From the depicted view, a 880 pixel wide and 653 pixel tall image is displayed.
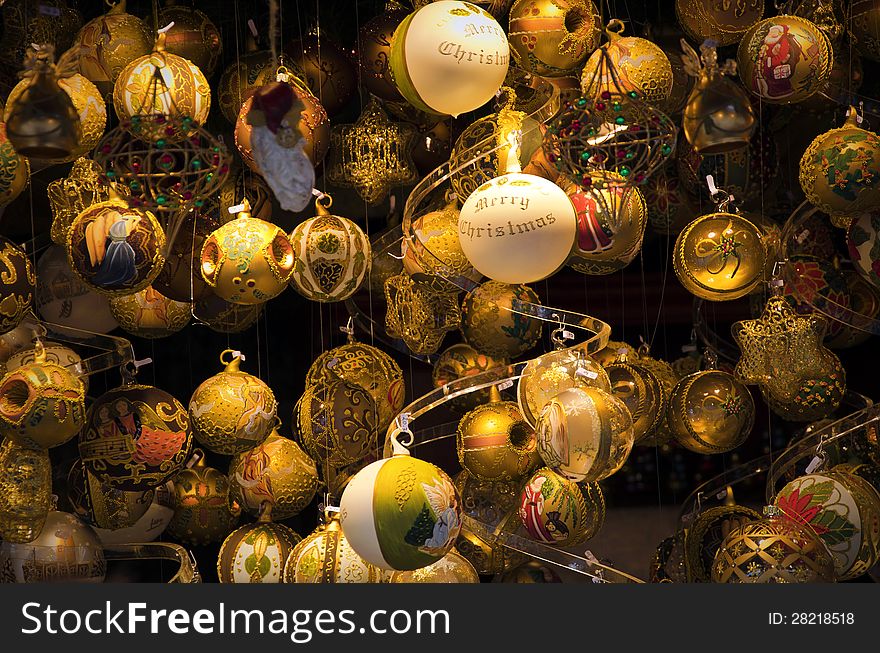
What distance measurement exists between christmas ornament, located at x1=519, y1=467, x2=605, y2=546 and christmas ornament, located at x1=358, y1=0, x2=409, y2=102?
1.15 metres

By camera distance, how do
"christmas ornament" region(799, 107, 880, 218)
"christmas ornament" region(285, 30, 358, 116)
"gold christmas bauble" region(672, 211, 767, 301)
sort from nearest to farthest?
"christmas ornament" region(799, 107, 880, 218), "gold christmas bauble" region(672, 211, 767, 301), "christmas ornament" region(285, 30, 358, 116)

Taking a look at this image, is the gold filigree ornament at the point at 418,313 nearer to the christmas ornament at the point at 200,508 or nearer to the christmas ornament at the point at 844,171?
the christmas ornament at the point at 200,508

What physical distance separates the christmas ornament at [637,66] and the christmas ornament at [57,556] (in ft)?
6.29

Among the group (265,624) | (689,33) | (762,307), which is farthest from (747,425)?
(265,624)

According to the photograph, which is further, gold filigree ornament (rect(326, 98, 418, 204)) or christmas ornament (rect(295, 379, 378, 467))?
gold filigree ornament (rect(326, 98, 418, 204))

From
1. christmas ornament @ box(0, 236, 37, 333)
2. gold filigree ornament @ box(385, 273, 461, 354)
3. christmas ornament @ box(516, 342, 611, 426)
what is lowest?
christmas ornament @ box(516, 342, 611, 426)

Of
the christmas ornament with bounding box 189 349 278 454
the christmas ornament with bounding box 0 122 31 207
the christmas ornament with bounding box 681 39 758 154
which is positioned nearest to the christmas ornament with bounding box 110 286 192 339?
the christmas ornament with bounding box 189 349 278 454

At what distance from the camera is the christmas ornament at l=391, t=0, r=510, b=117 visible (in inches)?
172

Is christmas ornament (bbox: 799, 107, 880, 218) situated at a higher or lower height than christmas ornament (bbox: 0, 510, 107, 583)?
higher

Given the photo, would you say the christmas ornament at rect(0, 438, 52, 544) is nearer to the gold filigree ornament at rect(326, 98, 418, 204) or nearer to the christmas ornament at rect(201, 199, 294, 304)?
the christmas ornament at rect(201, 199, 294, 304)

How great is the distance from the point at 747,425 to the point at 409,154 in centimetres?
127

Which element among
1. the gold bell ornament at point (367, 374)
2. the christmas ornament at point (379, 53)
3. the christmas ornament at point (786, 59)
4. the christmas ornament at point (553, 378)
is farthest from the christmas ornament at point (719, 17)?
the gold bell ornament at point (367, 374)

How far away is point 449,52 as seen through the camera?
436cm

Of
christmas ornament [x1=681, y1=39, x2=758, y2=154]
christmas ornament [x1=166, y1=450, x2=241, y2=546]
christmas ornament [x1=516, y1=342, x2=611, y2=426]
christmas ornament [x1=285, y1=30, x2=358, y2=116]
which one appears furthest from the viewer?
christmas ornament [x1=166, y1=450, x2=241, y2=546]
